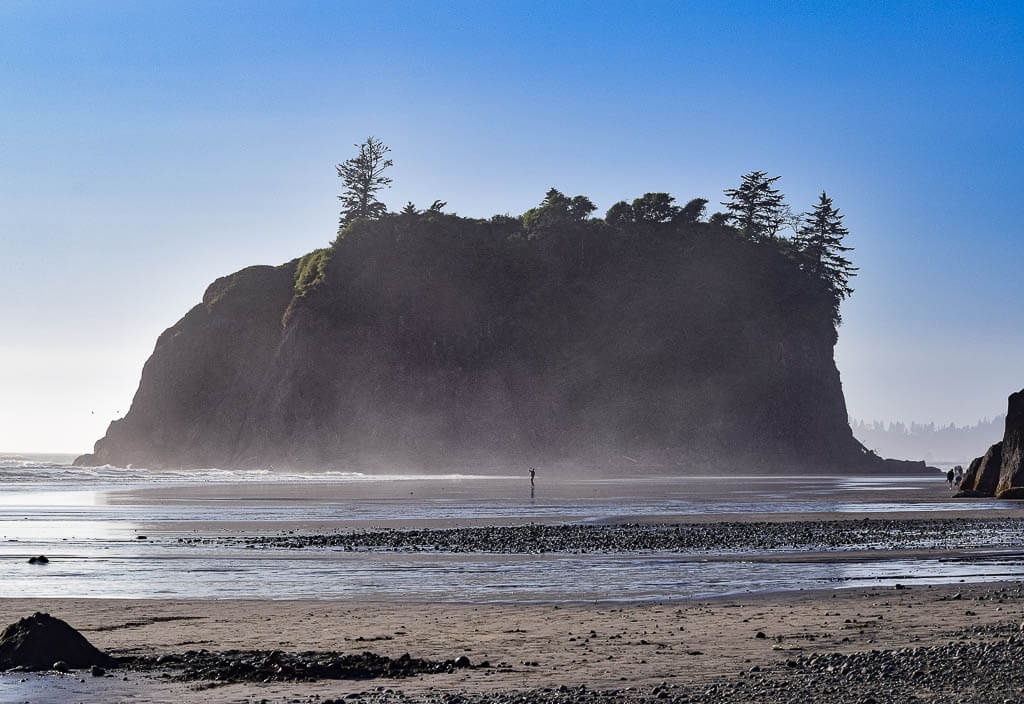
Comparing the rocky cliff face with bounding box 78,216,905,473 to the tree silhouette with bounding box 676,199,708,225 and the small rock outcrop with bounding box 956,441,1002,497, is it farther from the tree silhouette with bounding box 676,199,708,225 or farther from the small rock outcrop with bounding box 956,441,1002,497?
the small rock outcrop with bounding box 956,441,1002,497

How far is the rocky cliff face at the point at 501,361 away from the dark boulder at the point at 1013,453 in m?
72.0

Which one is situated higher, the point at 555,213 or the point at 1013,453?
the point at 555,213

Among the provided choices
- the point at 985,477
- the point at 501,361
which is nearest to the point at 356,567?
the point at 985,477

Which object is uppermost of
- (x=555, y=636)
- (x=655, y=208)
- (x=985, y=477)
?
(x=655, y=208)

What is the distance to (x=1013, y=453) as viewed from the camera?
54.4m

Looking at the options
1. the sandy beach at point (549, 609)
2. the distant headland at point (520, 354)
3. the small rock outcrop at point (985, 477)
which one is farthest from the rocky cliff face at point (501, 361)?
the sandy beach at point (549, 609)

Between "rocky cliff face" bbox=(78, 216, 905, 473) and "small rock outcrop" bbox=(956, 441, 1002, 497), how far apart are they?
6778 centimetres

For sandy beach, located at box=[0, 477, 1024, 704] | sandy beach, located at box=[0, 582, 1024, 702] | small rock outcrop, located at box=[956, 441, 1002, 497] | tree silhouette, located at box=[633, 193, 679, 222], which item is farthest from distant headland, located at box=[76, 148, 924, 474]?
sandy beach, located at box=[0, 582, 1024, 702]

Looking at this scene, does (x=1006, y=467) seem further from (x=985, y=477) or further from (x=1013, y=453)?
(x=985, y=477)

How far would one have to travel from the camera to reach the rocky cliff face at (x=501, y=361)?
426ft

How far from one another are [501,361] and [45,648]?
410ft

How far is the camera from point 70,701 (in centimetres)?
1130

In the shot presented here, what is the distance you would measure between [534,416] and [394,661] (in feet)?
396

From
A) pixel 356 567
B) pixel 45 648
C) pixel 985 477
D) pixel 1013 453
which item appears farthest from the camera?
pixel 985 477
